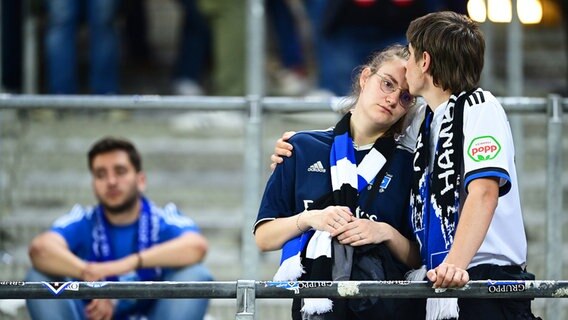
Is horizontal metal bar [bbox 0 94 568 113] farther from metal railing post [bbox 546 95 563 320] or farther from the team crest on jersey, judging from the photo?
the team crest on jersey

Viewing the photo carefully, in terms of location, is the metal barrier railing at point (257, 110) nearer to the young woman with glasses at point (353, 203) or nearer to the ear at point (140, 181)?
the ear at point (140, 181)

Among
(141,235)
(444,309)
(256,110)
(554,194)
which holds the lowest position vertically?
(444,309)

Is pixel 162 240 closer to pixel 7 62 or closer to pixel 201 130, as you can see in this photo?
pixel 201 130

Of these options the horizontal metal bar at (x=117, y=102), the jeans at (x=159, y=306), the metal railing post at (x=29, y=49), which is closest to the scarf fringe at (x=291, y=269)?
the horizontal metal bar at (x=117, y=102)

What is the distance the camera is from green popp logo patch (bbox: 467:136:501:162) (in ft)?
12.4

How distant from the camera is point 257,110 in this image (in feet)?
18.1

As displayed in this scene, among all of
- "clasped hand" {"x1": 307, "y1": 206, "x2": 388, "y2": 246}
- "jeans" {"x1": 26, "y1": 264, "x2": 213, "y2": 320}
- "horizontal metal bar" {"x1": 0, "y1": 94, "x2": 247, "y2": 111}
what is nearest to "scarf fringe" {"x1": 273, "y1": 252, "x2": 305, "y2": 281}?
"clasped hand" {"x1": 307, "y1": 206, "x2": 388, "y2": 246}

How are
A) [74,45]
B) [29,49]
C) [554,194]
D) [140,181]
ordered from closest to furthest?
[554,194] → [140,181] → [74,45] → [29,49]

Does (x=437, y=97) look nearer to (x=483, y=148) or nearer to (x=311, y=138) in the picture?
(x=483, y=148)

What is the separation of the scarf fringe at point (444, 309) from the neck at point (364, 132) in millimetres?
563

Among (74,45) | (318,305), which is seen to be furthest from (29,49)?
(318,305)

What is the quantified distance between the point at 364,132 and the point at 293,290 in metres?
0.68

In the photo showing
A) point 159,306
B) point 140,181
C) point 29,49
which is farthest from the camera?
point 29,49

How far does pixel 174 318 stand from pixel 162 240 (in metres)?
0.51
